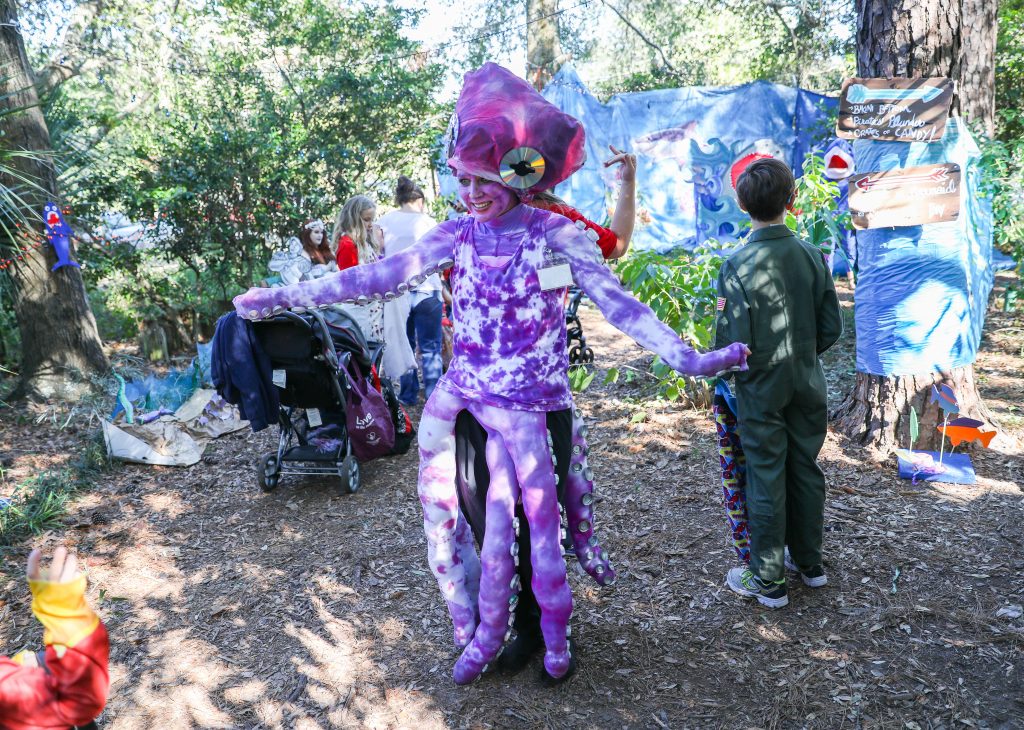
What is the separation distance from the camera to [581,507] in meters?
2.77

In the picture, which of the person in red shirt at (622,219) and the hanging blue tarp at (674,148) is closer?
the person in red shirt at (622,219)

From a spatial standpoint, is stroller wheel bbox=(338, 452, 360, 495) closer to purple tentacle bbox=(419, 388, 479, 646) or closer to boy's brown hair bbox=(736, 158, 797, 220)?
purple tentacle bbox=(419, 388, 479, 646)

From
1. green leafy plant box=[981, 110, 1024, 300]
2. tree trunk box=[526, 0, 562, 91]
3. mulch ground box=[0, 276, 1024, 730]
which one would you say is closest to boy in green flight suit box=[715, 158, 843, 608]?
mulch ground box=[0, 276, 1024, 730]

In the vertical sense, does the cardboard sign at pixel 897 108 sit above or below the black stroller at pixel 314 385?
above

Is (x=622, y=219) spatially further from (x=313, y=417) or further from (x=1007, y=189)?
(x=1007, y=189)

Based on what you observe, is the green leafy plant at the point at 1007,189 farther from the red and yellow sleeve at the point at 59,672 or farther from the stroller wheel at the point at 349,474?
the red and yellow sleeve at the point at 59,672

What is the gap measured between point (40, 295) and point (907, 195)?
6.79 metres

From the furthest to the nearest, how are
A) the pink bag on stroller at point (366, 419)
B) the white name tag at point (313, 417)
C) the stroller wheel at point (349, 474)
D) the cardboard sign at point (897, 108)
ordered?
the white name tag at point (313, 417)
the pink bag on stroller at point (366, 419)
the stroller wheel at point (349, 474)
the cardboard sign at point (897, 108)

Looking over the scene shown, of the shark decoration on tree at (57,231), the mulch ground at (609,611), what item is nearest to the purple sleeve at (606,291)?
the mulch ground at (609,611)

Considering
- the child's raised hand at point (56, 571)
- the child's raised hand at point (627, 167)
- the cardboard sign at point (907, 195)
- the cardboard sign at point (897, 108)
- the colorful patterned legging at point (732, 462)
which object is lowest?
the colorful patterned legging at point (732, 462)

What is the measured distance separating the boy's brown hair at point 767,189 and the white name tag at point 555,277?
2.97 ft

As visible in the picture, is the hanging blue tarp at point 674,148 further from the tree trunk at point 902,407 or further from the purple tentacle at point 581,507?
the purple tentacle at point 581,507

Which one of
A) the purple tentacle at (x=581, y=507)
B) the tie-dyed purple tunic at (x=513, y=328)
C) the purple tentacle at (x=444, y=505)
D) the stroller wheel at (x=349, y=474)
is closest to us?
the tie-dyed purple tunic at (x=513, y=328)

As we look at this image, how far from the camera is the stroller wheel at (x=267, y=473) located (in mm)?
4902
